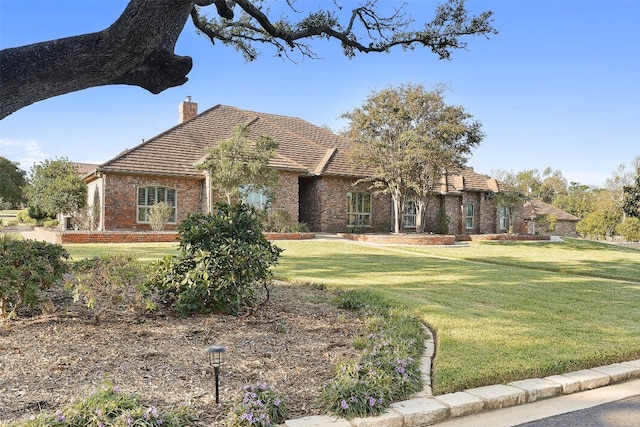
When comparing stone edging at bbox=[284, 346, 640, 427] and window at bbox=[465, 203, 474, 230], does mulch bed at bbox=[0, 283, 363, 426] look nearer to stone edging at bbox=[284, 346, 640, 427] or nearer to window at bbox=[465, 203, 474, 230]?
stone edging at bbox=[284, 346, 640, 427]

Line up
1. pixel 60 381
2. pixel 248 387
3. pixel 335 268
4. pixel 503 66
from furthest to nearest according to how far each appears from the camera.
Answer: pixel 503 66 < pixel 335 268 < pixel 60 381 < pixel 248 387

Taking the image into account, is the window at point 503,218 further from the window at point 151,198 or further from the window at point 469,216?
the window at point 151,198

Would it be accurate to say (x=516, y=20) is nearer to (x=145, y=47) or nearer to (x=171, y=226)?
(x=145, y=47)

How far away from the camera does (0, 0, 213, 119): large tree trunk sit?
4.12 m

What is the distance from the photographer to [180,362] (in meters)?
4.03

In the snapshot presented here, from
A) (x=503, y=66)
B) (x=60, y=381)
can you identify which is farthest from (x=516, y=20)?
(x=60, y=381)

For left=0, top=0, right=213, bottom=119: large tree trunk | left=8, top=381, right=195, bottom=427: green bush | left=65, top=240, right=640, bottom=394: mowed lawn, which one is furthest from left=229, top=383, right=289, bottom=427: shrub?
left=0, top=0, right=213, bottom=119: large tree trunk

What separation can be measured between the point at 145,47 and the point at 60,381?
3.25 metres

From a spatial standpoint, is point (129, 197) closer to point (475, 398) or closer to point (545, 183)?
point (475, 398)

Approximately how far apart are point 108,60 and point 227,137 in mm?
19166

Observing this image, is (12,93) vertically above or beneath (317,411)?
above

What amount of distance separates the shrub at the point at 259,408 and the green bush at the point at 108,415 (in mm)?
318

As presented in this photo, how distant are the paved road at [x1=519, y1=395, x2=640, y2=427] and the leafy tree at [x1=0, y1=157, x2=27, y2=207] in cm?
5420

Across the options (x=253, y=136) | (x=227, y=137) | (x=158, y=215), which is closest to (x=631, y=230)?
(x=253, y=136)
